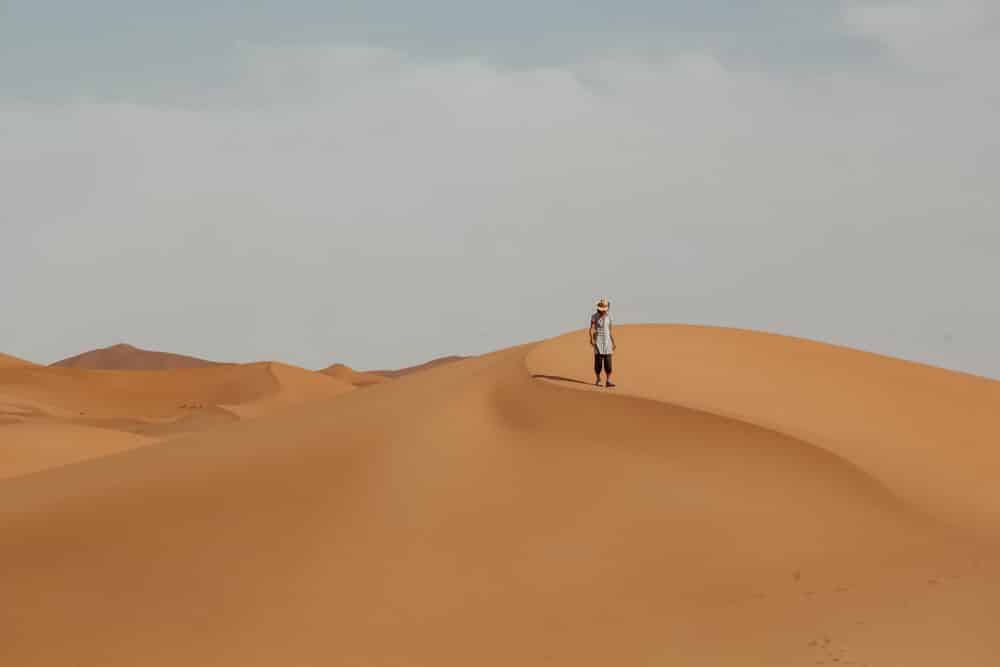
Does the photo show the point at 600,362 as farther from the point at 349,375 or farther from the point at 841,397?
the point at 349,375

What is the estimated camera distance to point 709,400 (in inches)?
739

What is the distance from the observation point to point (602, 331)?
60.6ft

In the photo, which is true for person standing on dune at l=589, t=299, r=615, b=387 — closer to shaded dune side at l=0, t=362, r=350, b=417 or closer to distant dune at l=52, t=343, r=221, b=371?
shaded dune side at l=0, t=362, r=350, b=417

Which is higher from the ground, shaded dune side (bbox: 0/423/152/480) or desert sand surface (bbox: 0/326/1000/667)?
shaded dune side (bbox: 0/423/152/480)

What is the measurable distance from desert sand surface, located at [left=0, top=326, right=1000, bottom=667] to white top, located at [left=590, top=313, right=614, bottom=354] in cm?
65

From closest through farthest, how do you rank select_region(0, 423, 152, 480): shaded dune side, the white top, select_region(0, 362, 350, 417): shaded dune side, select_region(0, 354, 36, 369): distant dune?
the white top → select_region(0, 423, 152, 480): shaded dune side → select_region(0, 362, 350, 417): shaded dune side → select_region(0, 354, 36, 369): distant dune

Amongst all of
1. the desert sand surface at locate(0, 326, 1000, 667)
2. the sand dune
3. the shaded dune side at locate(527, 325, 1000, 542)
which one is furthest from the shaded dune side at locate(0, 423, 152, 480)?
the sand dune

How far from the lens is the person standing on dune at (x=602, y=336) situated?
60.4 ft

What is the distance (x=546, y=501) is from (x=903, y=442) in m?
7.37

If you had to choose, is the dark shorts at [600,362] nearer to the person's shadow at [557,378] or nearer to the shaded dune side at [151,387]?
the person's shadow at [557,378]

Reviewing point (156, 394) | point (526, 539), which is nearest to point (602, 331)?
point (526, 539)

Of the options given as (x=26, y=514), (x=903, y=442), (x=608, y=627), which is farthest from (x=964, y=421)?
(x=26, y=514)

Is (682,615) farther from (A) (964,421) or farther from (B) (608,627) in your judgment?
(A) (964,421)

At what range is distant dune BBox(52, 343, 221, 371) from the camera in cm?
9088
